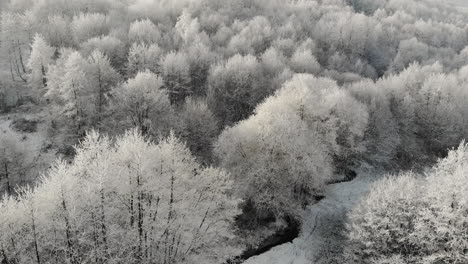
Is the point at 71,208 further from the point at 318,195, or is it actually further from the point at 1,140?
the point at 318,195

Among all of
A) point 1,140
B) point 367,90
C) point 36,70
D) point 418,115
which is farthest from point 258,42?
point 1,140

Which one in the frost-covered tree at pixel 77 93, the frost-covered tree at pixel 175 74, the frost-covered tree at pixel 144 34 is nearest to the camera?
the frost-covered tree at pixel 77 93

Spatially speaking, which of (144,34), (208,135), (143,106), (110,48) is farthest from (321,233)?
(144,34)

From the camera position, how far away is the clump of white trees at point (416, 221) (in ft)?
127

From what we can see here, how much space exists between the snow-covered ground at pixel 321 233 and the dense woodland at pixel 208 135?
5.40ft

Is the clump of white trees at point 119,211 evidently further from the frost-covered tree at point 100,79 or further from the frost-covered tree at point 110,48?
the frost-covered tree at point 110,48

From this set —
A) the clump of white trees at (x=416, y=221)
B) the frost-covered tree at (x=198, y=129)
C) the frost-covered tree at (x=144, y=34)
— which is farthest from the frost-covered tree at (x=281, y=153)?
the frost-covered tree at (x=144, y=34)

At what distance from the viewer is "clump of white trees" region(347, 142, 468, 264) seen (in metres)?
38.8

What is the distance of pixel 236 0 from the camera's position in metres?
128

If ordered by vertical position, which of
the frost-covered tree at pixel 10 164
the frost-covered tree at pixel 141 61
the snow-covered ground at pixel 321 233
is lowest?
the snow-covered ground at pixel 321 233

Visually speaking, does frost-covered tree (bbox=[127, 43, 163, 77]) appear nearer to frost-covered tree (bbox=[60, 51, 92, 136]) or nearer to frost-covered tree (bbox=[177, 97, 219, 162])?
frost-covered tree (bbox=[60, 51, 92, 136])

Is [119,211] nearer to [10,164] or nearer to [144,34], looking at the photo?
[10,164]

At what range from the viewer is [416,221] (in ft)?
135

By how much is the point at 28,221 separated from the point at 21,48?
64825mm
